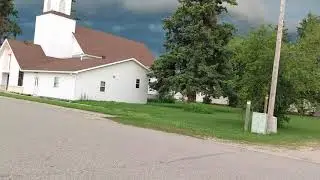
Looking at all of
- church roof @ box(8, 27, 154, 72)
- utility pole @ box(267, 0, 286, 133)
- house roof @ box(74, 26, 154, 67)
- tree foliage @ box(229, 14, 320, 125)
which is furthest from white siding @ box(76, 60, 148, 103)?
utility pole @ box(267, 0, 286, 133)

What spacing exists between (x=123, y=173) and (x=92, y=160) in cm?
141

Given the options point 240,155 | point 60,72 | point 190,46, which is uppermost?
point 190,46

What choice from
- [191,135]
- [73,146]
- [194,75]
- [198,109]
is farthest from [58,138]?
[194,75]

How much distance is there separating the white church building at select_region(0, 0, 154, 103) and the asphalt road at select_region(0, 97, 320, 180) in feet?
95.9

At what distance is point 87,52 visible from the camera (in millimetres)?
58875

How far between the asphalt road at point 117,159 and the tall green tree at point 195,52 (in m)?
30.9

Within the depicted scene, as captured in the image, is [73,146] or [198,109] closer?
[73,146]

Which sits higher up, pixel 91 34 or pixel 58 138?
pixel 91 34

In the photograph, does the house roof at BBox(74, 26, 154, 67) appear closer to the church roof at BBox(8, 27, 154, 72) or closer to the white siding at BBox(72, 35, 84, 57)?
the church roof at BBox(8, 27, 154, 72)

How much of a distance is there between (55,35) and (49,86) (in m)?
13.1

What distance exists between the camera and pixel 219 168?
39.4ft

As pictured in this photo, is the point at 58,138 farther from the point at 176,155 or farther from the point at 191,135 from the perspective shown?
the point at 191,135

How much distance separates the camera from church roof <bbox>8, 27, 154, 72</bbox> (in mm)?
48925

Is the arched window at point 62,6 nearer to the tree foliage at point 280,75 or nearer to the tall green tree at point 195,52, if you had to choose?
the tall green tree at point 195,52
